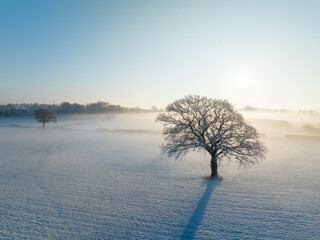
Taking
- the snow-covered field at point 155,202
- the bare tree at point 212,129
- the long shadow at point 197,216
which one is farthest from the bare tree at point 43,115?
the long shadow at point 197,216

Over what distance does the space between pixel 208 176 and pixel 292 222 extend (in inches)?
328

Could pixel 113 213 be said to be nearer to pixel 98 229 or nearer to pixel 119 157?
pixel 98 229

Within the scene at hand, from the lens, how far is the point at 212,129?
1698cm

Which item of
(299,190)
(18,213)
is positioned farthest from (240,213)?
(18,213)

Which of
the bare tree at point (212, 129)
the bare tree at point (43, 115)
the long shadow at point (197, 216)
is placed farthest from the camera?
the bare tree at point (43, 115)

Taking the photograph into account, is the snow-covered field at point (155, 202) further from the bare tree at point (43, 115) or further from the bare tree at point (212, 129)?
the bare tree at point (43, 115)

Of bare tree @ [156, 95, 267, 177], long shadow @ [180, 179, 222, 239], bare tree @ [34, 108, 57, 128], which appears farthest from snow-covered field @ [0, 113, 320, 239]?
bare tree @ [34, 108, 57, 128]

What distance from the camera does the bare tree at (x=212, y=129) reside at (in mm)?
16109

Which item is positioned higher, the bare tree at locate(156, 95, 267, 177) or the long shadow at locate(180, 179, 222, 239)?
the bare tree at locate(156, 95, 267, 177)

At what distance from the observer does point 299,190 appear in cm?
1428

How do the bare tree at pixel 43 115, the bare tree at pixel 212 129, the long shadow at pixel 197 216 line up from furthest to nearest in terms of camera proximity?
the bare tree at pixel 43 115
the bare tree at pixel 212 129
the long shadow at pixel 197 216

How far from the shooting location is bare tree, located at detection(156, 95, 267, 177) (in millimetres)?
16109

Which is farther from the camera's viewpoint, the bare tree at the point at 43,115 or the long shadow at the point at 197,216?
the bare tree at the point at 43,115

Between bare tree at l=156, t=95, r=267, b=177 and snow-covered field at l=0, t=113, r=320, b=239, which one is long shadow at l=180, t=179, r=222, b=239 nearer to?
snow-covered field at l=0, t=113, r=320, b=239
